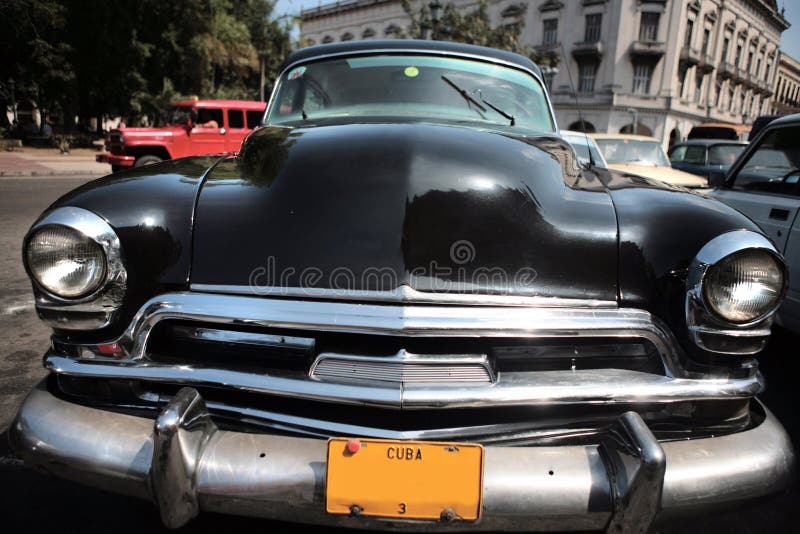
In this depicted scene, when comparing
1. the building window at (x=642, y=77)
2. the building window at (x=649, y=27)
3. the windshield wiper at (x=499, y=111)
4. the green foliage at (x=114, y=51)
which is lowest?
the windshield wiper at (x=499, y=111)

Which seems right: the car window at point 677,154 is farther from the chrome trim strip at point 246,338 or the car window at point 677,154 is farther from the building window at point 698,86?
the building window at point 698,86

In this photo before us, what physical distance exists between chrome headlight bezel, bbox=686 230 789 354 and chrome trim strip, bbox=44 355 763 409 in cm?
11

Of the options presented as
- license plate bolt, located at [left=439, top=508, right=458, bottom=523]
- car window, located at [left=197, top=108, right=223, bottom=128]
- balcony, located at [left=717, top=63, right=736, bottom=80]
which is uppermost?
balcony, located at [left=717, top=63, right=736, bottom=80]

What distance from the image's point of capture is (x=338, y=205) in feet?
4.90

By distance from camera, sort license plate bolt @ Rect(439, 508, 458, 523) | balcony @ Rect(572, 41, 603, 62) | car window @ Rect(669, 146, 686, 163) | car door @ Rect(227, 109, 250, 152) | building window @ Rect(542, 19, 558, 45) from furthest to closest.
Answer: building window @ Rect(542, 19, 558, 45)
balcony @ Rect(572, 41, 603, 62)
car door @ Rect(227, 109, 250, 152)
car window @ Rect(669, 146, 686, 163)
license plate bolt @ Rect(439, 508, 458, 523)

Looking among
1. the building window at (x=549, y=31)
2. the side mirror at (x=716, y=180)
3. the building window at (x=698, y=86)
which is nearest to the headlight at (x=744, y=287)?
the side mirror at (x=716, y=180)

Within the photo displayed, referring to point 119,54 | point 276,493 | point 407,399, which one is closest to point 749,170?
point 407,399

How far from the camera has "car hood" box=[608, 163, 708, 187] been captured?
7.43 meters

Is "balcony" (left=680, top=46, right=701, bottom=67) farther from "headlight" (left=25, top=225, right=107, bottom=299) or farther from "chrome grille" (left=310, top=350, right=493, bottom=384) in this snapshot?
"headlight" (left=25, top=225, right=107, bottom=299)

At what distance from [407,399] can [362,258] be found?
381 millimetres

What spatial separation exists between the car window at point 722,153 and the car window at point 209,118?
11.3 m

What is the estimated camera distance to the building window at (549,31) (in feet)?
122

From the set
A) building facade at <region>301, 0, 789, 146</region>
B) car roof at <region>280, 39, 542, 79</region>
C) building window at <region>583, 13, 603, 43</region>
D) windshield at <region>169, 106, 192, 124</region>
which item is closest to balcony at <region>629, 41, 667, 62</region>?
building facade at <region>301, 0, 789, 146</region>

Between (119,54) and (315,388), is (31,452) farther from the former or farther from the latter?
(119,54)
